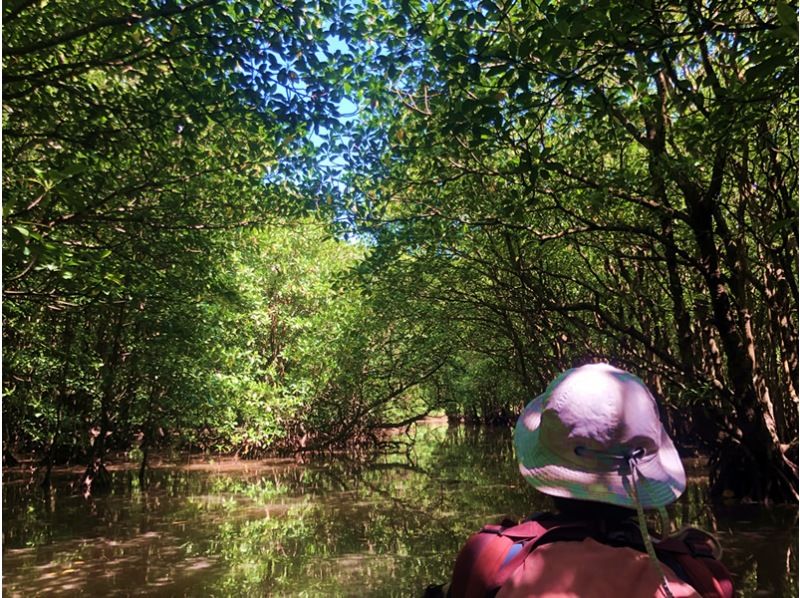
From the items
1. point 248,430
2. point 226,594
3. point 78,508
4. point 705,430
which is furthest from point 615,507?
point 248,430

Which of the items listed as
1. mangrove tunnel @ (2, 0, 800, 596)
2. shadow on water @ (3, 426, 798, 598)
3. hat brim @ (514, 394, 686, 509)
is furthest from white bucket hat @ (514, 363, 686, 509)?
shadow on water @ (3, 426, 798, 598)

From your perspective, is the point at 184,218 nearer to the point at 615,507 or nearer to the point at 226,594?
the point at 226,594

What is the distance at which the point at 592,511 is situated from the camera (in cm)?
127

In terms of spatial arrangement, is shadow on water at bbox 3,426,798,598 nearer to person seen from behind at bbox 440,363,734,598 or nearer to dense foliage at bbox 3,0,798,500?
dense foliage at bbox 3,0,798,500

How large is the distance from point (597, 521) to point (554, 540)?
0.37ft

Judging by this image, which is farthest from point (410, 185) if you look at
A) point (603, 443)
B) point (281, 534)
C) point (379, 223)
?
point (603, 443)

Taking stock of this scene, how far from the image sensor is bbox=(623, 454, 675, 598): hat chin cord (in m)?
1.10

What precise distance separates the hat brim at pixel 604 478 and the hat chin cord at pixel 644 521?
11 millimetres

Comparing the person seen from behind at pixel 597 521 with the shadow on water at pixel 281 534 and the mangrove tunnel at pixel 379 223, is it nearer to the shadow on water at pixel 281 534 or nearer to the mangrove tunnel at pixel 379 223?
the mangrove tunnel at pixel 379 223

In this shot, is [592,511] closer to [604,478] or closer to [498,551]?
[604,478]

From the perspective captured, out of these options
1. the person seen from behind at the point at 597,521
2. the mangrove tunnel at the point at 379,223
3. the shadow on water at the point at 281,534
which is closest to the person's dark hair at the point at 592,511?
the person seen from behind at the point at 597,521

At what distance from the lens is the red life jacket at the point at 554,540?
3.86 feet

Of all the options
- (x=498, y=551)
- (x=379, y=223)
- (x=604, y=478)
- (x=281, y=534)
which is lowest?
(x=281, y=534)

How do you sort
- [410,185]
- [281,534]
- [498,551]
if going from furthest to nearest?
[281,534]
[410,185]
[498,551]
